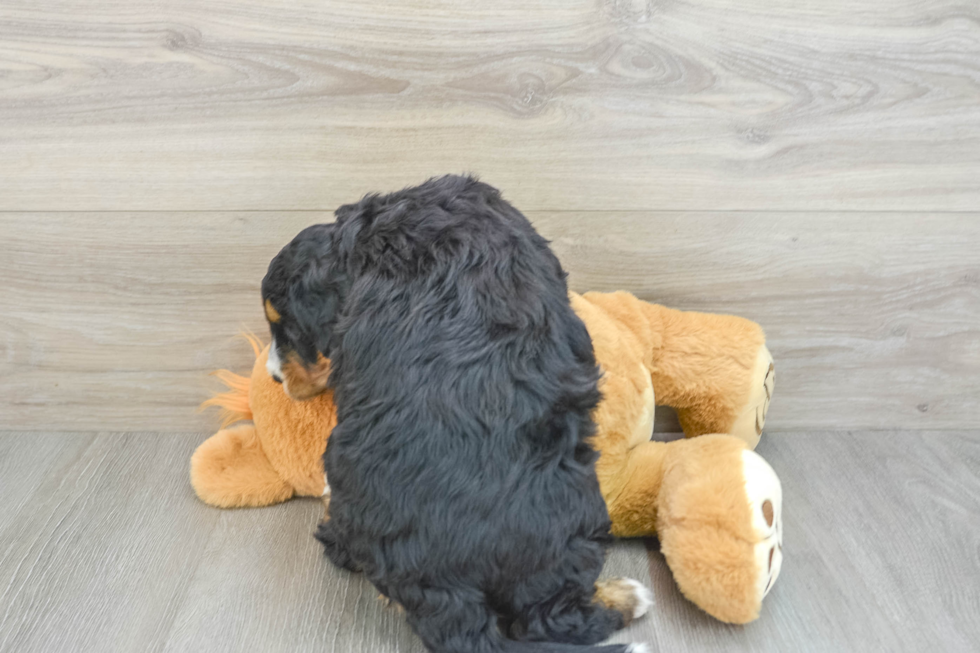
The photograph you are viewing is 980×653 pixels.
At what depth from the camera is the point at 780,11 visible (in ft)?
3.49

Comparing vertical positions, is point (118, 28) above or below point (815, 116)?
above

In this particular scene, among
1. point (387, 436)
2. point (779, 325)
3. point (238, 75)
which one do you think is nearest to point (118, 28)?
point (238, 75)

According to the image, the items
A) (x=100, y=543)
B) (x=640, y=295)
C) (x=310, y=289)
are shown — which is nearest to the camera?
(x=310, y=289)

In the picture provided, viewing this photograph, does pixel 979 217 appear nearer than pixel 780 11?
No

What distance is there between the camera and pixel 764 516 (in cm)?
88

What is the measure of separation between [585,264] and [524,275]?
1.39ft

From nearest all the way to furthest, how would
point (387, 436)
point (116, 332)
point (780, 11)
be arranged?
point (387, 436)
point (780, 11)
point (116, 332)

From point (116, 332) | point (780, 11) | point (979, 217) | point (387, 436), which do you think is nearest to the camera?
point (387, 436)

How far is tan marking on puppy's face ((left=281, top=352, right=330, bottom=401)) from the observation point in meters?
0.92

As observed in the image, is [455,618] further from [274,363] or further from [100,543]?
[100,543]

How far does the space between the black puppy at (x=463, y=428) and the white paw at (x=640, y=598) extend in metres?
0.09

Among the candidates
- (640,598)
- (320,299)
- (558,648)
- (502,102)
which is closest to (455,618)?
(558,648)

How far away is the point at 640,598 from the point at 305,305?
57 cm

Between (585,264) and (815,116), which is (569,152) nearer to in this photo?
(585,264)
